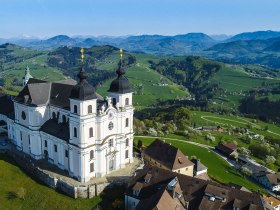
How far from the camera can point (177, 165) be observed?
65.4m

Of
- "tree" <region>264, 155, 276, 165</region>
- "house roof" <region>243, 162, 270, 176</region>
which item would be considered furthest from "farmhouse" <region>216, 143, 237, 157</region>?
"tree" <region>264, 155, 276, 165</region>

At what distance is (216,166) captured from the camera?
280ft

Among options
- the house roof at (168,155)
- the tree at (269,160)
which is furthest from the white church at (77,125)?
the tree at (269,160)

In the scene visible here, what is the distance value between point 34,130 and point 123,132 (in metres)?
17.1

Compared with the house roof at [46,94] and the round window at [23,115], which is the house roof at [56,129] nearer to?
the house roof at [46,94]

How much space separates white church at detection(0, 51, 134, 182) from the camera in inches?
2127

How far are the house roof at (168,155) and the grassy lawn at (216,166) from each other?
1156 centimetres

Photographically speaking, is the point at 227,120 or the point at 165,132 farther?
the point at 227,120

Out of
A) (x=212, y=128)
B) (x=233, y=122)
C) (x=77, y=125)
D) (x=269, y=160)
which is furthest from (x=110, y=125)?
(x=233, y=122)

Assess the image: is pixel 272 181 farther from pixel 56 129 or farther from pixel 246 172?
pixel 56 129

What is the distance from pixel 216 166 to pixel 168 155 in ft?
75.7

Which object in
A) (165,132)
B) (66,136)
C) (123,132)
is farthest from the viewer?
(165,132)

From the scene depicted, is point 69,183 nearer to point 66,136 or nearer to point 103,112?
point 66,136

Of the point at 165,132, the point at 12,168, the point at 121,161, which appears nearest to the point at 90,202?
the point at 121,161
